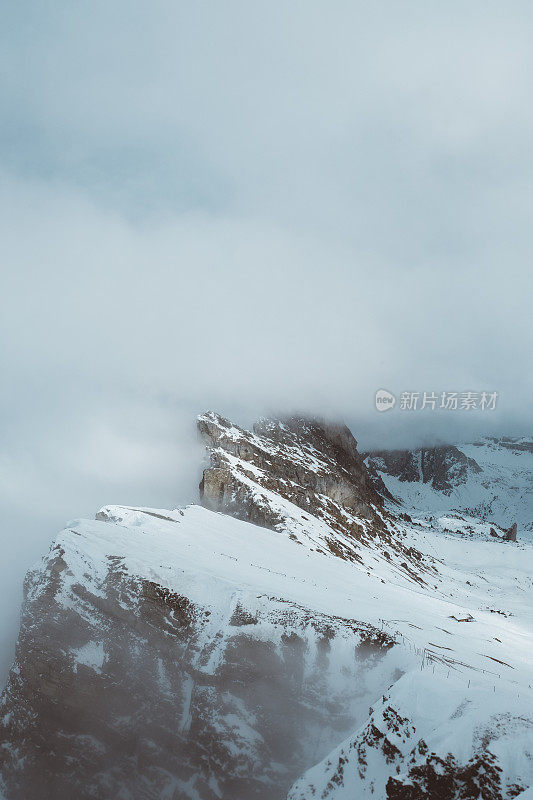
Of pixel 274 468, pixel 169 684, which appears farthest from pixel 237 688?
pixel 274 468

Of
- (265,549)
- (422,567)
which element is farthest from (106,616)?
(422,567)

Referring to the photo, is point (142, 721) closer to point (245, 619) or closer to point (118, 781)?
point (118, 781)

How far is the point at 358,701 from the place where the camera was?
21.4 m

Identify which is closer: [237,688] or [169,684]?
[237,688]

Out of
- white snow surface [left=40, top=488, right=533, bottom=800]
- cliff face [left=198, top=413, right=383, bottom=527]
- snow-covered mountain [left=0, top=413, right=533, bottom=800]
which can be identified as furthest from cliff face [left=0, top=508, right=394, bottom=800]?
cliff face [left=198, top=413, right=383, bottom=527]

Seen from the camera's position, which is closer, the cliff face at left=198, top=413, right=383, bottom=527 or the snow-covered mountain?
the snow-covered mountain

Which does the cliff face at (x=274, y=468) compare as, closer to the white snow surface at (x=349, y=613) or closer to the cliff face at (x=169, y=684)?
the white snow surface at (x=349, y=613)

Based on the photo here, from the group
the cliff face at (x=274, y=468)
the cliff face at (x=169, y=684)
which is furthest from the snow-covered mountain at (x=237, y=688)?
the cliff face at (x=274, y=468)

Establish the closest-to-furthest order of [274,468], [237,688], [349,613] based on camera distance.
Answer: [237,688] → [349,613] → [274,468]

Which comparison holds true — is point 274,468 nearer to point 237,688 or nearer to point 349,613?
point 349,613

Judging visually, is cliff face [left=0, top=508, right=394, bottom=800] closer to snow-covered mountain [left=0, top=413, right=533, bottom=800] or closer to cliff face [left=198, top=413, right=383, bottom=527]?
snow-covered mountain [left=0, top=413, right=533, bottom=800]

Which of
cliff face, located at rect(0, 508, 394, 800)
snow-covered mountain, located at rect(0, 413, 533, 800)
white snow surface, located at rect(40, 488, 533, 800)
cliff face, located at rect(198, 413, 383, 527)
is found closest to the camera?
white snow surface, located at rect(40, 488, 533, 800)

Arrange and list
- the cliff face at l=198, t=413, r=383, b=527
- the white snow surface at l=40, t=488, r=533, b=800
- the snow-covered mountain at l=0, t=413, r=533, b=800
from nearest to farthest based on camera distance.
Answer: the white snow surface at l=40, t=488, r=533, b=800 < the snow-covered mountain at l=0, t=413, r=533, b=800 < the cliff face at l=198, t=413, r=383, b=527

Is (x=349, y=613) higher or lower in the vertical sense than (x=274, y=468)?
higher
